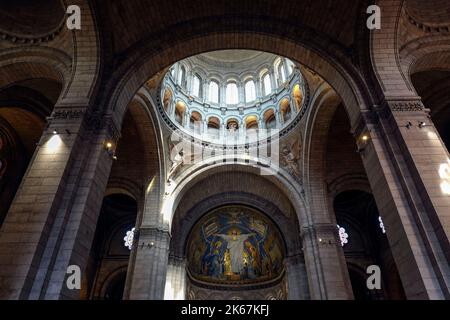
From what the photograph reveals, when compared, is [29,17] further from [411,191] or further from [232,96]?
[232,96]

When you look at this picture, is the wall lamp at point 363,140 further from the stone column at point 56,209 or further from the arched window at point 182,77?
the arched window at point 182,77

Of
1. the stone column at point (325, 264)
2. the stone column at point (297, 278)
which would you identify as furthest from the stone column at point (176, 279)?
the stone column at point (325, 264)

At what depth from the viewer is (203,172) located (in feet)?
57.3

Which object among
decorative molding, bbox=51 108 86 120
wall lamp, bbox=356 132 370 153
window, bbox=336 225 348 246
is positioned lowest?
wall lamp, bbox=356 132 370 153

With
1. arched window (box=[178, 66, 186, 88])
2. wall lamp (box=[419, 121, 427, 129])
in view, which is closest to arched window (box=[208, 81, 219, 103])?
arched window (box=[178, 66, 186, 88])

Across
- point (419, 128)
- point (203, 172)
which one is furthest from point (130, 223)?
point (419, 128)

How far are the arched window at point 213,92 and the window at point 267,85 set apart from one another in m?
3.47

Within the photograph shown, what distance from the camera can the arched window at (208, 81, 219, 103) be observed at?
67.5 feet

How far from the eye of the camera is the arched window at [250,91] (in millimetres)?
20562

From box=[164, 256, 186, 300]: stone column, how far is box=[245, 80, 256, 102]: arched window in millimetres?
11985

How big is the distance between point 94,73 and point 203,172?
9956mm

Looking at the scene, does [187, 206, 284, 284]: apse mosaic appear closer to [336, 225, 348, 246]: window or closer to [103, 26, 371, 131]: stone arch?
[336, 225, 348, 246]: window

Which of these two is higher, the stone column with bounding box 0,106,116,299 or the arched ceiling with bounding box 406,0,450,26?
the arched ceiling with bounding box 406,0,450,26
